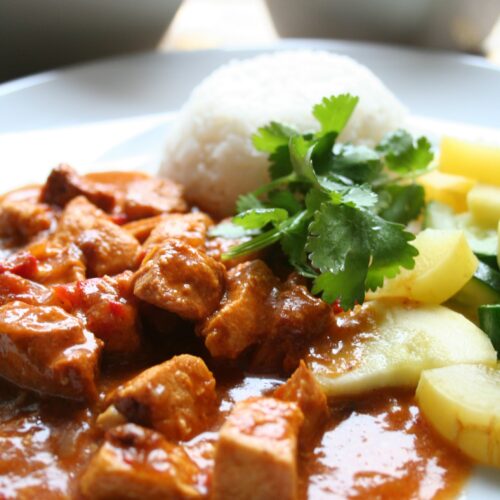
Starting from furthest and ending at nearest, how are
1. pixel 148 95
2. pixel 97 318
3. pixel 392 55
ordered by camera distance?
pixel 392 55
pixel 148 95
pixel 97 318

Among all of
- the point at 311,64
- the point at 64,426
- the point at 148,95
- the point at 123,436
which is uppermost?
the point at 311,64

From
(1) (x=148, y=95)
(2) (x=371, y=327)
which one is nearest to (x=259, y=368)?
(2) (x=371, y=327)

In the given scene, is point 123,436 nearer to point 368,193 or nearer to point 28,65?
point 368,193

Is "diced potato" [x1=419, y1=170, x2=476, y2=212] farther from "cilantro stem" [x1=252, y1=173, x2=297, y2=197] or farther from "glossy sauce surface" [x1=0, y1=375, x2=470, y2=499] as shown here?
"glossy sauce surface" [x1=0, y1=375, x2=470, y2=499]

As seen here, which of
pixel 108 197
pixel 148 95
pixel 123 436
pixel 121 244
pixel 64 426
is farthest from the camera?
pixel 148 95

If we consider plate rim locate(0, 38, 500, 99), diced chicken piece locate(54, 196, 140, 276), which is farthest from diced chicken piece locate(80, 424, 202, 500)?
plate rim locate(0, 38, 500, 99)

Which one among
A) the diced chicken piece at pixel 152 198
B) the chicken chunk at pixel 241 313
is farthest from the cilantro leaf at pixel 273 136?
the chicken chunk at pixel 241 313

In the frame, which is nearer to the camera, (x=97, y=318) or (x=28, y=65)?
(x=97, y=318)

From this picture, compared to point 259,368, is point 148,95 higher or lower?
higher
